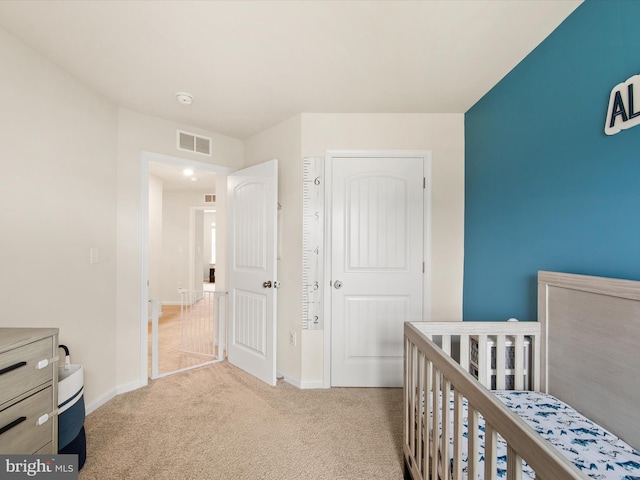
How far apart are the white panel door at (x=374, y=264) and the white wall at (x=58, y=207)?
1.77 metres

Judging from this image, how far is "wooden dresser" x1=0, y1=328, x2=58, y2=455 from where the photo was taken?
1.05m

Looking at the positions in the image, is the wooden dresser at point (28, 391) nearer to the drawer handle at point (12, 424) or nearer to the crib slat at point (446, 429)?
the drawer handle at point (12, 424)

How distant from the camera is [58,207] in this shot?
174 cm

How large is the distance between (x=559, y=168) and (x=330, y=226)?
149 cm

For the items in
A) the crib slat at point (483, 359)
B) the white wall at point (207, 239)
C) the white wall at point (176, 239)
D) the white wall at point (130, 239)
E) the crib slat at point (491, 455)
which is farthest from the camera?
the white wall at point (207, 239)

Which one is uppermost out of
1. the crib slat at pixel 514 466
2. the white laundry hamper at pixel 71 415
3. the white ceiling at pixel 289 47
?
the white ceiling at pixel 289 47

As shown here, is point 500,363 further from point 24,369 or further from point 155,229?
point 155,229

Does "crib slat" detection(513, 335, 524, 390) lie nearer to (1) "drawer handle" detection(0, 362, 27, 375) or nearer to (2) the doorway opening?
(1) "drawer handle" detection(0, 362, 27, 375)

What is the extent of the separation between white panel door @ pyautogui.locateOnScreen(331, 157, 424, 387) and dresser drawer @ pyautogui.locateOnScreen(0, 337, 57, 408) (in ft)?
5.68

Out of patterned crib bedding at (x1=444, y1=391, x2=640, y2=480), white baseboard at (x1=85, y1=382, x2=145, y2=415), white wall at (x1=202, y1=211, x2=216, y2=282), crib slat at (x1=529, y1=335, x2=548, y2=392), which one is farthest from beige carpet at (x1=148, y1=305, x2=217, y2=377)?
white wall at (x1=202, y1=211, x2=216, y2=282)

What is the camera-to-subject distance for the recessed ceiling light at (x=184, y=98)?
79.6 inches

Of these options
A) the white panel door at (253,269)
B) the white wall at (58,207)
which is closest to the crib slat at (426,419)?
the white panel door at (253,269)

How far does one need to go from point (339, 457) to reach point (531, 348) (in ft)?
4.01

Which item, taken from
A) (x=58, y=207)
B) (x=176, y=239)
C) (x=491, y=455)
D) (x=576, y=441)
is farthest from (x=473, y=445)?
(x=176, y=239)
